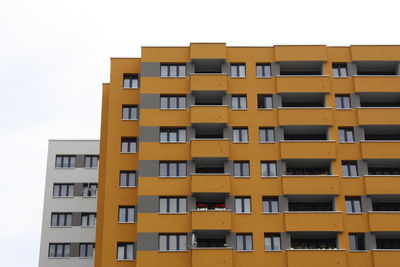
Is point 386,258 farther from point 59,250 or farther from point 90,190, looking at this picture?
point 59,250

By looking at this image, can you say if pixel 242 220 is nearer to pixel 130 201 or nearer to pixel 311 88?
pixel 130 201

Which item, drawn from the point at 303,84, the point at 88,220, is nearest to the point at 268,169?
the point at 303,84

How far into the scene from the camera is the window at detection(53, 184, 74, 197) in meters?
76.4

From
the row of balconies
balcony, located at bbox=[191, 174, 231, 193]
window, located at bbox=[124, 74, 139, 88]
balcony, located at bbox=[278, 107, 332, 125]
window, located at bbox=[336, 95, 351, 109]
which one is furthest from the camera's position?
window, located at bbox=[124, 74, 139, 88]

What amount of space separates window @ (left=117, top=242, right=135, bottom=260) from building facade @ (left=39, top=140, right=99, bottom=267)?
1569 cm

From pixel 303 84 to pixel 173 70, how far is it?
1320 cm

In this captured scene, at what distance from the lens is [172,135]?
2399 inches

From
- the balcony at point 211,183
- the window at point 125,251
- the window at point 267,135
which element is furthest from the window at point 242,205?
the window at point 125,251

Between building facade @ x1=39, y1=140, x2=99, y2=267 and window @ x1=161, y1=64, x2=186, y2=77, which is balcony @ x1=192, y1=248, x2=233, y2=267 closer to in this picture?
window @ x1=161, y1=64, x2=186, y2=77

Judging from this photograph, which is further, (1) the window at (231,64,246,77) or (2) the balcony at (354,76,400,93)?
(1) the window at (231,64,246,77)

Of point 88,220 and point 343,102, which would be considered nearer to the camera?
point 343,102

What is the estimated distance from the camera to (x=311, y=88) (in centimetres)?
6206

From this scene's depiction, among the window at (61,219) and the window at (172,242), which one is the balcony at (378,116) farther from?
the window at (61,219)

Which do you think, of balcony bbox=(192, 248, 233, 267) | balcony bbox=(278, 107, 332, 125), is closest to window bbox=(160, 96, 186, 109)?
balcony bbox=(278, 107, 332, 125)
